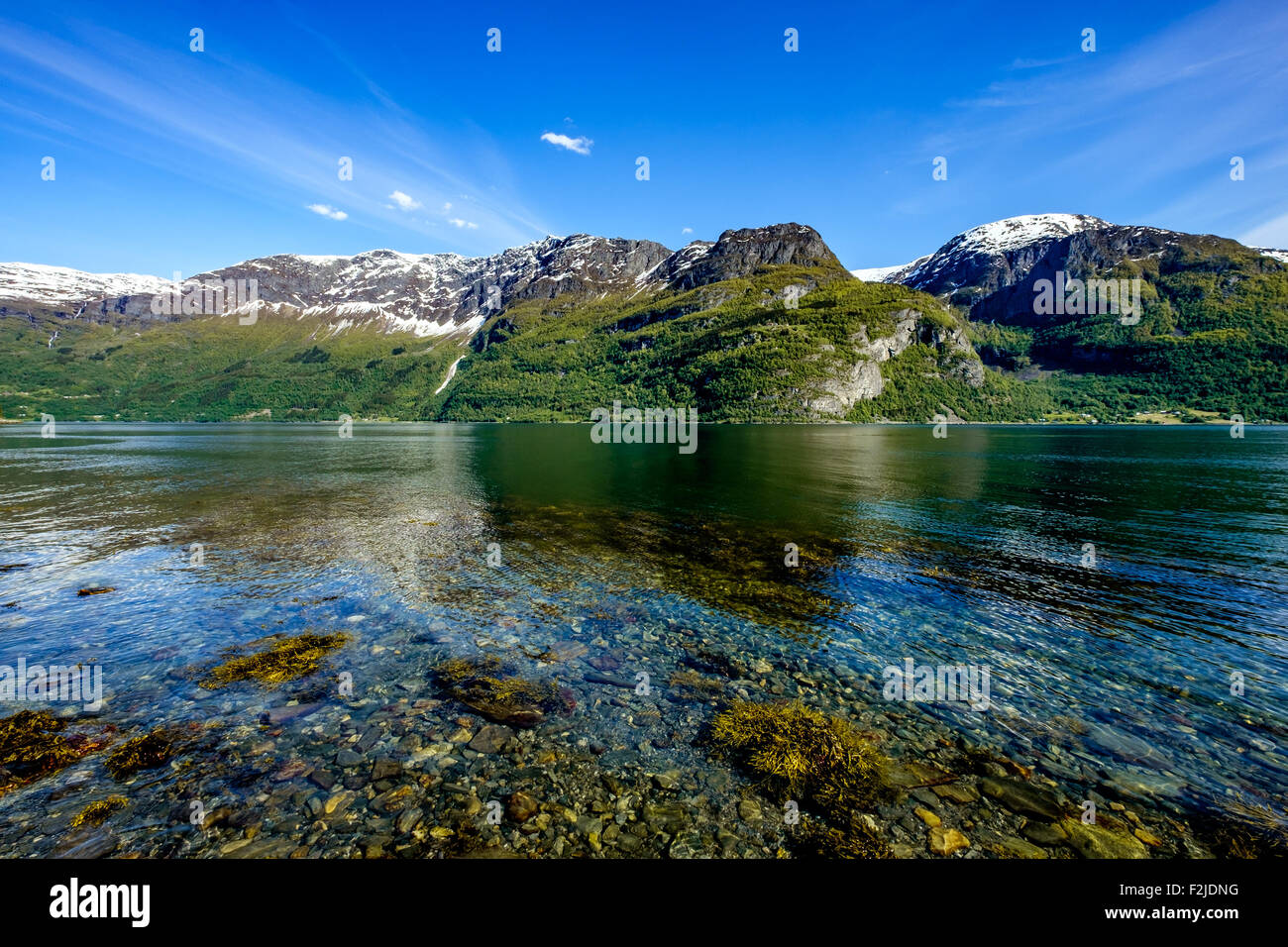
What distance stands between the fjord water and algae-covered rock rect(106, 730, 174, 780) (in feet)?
2.09

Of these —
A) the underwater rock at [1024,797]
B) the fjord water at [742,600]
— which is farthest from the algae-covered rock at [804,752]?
the underwater rock at [1024,797]

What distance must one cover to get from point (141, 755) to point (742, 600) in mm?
15663

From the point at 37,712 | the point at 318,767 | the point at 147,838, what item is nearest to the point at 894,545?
the point at 318,767

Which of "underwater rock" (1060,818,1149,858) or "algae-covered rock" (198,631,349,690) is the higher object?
"algae-covered rock" (198,631,349,690)

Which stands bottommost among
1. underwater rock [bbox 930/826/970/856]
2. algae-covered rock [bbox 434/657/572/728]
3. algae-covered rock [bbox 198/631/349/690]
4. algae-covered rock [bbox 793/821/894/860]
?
underwater rock [bbox 930/826/970/856]

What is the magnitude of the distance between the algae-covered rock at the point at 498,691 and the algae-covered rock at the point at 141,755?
4956mm

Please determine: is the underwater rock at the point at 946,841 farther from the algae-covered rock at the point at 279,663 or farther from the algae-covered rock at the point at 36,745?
the algae-covered rock at the point at 36,745

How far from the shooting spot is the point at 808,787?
8.73m

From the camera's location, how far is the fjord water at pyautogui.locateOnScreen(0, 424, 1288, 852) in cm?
1088

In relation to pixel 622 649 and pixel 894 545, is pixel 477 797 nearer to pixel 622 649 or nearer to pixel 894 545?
pixel 622 649

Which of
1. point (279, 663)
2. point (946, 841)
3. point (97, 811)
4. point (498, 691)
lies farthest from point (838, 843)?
point (279, 663)

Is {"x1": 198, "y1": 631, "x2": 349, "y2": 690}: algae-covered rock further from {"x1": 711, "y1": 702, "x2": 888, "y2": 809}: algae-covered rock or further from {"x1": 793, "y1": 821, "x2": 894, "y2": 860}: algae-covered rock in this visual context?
{"x1": 793, "y1": 821, "x2": 894, "y2": 860}: algae-covered rock

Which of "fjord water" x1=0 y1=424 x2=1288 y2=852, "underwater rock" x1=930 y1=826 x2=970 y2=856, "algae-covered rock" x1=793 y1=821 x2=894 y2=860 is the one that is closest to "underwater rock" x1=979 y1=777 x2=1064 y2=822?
"fjord water" x1=0 y1=424 x2=1288 y2=852

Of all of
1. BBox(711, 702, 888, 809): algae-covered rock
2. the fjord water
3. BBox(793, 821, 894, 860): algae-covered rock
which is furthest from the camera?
the fjord water
